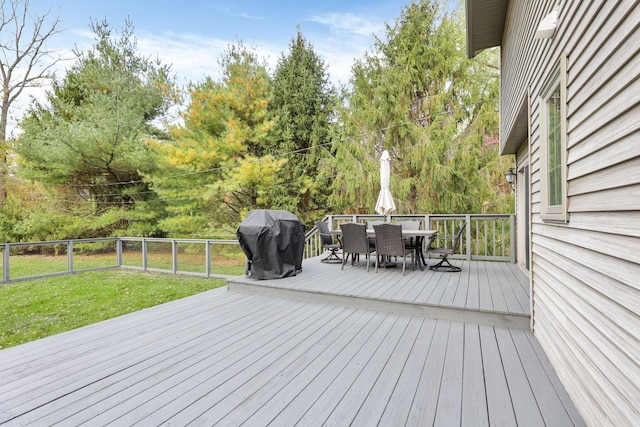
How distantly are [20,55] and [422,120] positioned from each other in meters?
15.7

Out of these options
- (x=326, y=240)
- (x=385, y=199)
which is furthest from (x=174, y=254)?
(x=385, y=199)

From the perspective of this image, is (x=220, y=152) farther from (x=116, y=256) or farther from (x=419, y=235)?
(x=419, y=235)

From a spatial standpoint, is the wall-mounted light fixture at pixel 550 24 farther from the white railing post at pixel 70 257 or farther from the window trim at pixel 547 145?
Answer: the white railing post at pixel 70 257

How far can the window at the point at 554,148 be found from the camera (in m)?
2.01

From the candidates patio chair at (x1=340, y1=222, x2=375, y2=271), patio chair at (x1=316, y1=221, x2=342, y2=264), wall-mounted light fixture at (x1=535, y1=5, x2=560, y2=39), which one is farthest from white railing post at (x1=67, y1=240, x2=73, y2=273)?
wall-mounted light fixture at (x1=535, y1=5, x2=560, y2=39)

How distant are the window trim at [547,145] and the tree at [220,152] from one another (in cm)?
898

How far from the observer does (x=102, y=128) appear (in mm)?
10180

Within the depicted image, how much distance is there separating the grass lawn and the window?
19.7 ft

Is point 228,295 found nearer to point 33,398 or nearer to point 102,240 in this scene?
point 33,398

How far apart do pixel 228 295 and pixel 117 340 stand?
1712mm

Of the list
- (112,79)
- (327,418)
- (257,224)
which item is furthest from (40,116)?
(327,418)

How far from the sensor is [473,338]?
2781 millimetres

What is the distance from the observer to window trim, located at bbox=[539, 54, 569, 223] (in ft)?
6.53

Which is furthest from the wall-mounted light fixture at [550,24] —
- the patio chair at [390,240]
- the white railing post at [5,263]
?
the white railing post at [5,263]
